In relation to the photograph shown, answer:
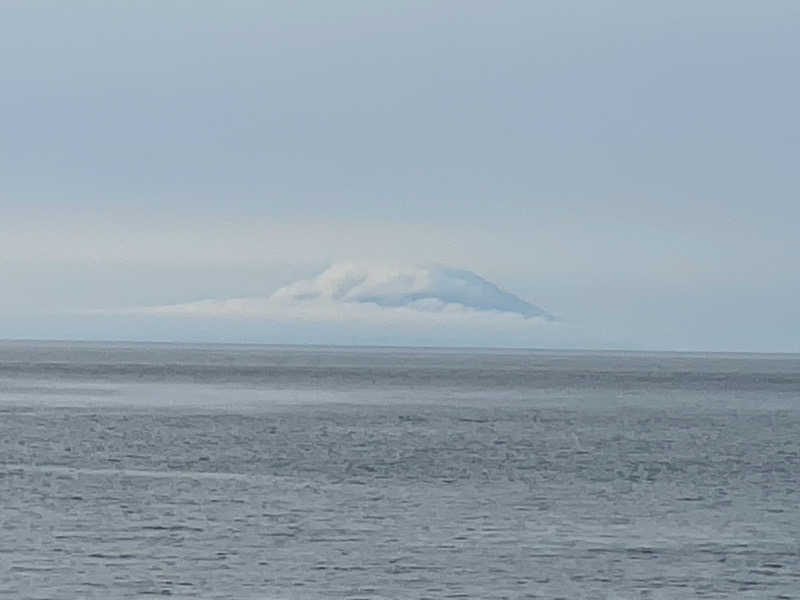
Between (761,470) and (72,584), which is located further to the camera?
(761,470)

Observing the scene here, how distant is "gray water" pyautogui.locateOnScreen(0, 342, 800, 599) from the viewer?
28984 mm

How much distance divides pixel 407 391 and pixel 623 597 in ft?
382

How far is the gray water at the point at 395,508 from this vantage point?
28984mm

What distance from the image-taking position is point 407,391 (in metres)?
144

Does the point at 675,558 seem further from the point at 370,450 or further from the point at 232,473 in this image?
the point at 370,450

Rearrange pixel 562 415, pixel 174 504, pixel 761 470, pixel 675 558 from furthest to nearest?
pixel 562 415, pixel 761 470, pixel 174 504, pixel 675 558

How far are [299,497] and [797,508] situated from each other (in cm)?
1108

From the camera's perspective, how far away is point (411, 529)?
3569cm

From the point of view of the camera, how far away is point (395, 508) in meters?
40.0

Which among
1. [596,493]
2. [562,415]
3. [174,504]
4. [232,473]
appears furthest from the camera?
[562,415]

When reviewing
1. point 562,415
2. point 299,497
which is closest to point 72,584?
point 299,497

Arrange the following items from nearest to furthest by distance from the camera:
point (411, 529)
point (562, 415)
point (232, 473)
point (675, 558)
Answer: point (675, 558), point (411, 529), point (232, 473), point (562, 415)

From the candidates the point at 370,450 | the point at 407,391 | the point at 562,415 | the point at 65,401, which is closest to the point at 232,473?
the point at 370,450

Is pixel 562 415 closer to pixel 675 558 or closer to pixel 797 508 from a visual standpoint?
pixel 797 508
